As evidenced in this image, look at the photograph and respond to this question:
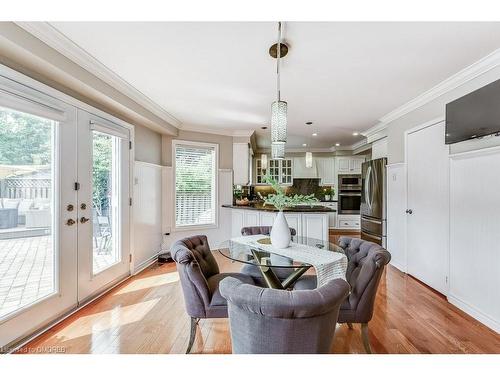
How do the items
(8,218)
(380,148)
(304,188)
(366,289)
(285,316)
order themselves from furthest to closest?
(304,188) < (380,148) < (8,218) < (366,289) < (285,316)

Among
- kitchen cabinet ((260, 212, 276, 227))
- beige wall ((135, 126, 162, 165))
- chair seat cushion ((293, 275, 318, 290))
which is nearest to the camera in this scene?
chair seat cushion ((293, 275, 318, 290))

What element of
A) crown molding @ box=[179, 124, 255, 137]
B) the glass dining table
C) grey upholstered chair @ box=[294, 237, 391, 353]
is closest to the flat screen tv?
grey upholstered chair @ box=[294, 237, 391, 353]

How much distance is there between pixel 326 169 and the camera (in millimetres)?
7723

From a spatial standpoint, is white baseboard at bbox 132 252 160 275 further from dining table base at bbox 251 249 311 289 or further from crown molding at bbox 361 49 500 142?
crown molding at bbox 361 49 500 142

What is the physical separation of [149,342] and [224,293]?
126cm

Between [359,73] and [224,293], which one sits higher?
[359,73]

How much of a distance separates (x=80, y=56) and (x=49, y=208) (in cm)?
136

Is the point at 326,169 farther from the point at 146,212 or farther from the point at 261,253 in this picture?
the point at 261,253

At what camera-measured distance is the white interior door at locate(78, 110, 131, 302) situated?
2779 mm

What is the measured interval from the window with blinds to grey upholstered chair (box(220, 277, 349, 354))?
379 centimetres

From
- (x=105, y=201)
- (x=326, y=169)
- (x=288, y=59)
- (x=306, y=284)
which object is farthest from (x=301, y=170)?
(x=306, y=284)

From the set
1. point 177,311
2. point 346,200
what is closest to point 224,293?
point 177,311

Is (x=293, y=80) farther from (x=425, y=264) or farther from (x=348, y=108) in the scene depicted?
(x=425, y=264)

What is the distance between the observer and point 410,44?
2127mm
